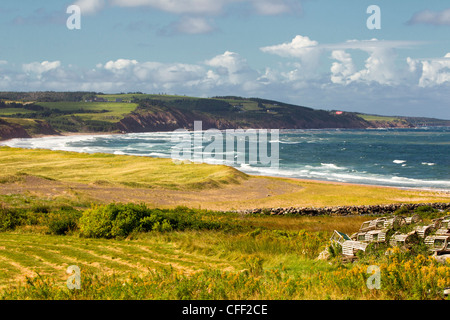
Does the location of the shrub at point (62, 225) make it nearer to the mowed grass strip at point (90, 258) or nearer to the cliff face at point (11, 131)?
the mowed grass strip at point (90, 258)

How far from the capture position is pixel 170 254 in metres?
15.3

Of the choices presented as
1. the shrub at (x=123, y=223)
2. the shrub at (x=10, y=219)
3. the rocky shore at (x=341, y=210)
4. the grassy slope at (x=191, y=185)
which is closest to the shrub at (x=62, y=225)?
the shrub at (x=123, y=223)

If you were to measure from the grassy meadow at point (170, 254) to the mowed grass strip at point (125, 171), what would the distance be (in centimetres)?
705

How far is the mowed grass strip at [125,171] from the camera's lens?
4909 centimetres

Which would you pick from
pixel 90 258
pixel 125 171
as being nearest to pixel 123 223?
pixel 90 258

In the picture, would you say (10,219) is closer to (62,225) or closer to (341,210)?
(62,225)

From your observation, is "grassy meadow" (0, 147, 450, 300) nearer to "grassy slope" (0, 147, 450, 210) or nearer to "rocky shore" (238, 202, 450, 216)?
"grassy slope" (0, 147, 450, 210)

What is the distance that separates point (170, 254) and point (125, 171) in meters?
42.2

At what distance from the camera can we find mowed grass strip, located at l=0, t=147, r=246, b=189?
49091 mm

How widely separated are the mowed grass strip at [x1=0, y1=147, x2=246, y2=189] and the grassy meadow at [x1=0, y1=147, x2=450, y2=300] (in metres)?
7.05

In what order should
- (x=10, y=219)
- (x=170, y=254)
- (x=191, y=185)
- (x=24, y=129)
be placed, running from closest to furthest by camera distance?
1. (x=170, y=254)
2. (x=10, y=219)
3. (x=191, y=185)
4. (x=24, y=129)

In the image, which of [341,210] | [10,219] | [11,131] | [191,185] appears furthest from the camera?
[11,131]

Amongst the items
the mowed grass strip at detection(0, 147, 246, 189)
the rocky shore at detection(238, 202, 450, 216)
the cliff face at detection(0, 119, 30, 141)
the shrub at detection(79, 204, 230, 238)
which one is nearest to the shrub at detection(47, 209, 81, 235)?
the shrub at detection(79, 204, 230, 238)

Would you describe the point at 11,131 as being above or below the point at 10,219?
above
